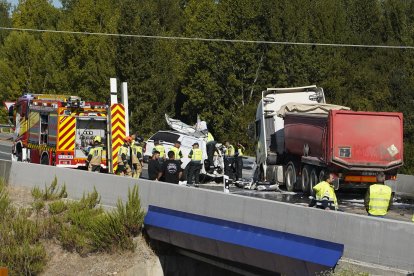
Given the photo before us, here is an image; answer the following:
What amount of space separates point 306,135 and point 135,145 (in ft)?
17.3

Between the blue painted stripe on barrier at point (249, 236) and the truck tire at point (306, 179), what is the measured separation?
6453mm

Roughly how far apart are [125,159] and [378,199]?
11.3m

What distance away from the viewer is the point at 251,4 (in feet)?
182

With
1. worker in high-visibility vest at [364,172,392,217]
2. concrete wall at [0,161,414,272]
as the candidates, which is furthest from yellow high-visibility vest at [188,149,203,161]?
worker in high-visibility vest at [364,172,392,217]

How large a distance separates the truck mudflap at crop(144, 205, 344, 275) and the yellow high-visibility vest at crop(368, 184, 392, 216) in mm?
1357

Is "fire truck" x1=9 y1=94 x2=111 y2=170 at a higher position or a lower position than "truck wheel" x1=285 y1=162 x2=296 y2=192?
higher

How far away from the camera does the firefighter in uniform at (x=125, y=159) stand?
82.4 ft

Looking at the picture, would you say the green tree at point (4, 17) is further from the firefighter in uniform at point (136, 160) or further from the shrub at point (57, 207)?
the shrub at point (57, 207)

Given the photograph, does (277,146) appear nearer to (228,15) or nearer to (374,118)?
(374,118)


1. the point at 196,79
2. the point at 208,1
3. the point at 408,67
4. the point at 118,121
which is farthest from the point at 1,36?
the point at 118,121

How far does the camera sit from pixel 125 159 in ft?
82.4

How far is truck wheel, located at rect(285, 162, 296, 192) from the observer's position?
26375 millimetres

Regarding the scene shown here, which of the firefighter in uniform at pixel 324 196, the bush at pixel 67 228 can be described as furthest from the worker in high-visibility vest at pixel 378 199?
the bush at pixel 67 228

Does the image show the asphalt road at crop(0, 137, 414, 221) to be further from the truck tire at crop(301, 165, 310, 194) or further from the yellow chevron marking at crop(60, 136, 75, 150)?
the yellow chevron marking at crop(60, 136, 75, 150)
